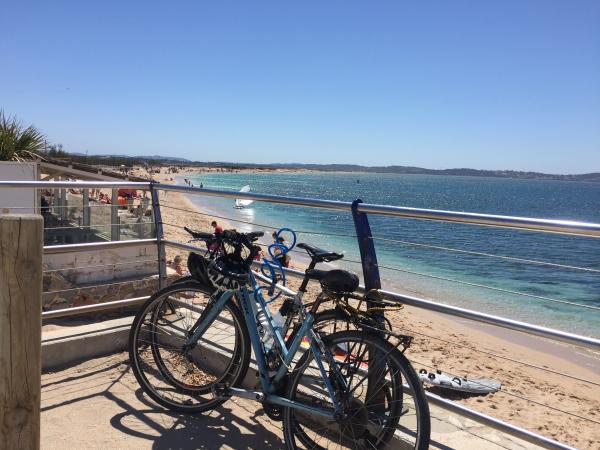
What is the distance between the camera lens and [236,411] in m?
3.40

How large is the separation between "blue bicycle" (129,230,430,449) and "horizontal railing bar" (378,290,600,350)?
1.10ft

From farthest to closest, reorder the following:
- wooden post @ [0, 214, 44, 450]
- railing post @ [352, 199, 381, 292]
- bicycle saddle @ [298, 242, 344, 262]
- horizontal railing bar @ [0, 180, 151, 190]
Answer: horizontal railing bar @ [0, 180, 151, 190] → railing post @ [352, 199, 381, 292] → bicycle saddle @ [298, 242, 344, 262] → wooden post @ [0, 214, 44, 450]

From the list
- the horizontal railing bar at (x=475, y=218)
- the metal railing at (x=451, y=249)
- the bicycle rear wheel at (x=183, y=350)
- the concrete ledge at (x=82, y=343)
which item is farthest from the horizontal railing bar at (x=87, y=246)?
the horizontal railing bar at (x=475, y=218)

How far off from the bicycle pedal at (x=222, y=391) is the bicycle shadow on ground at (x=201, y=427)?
7.6 inches

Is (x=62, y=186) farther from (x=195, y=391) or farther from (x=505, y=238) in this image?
(x=505, y=238)

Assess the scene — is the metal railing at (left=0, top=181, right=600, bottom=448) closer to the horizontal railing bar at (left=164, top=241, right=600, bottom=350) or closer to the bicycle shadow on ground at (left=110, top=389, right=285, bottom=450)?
the horizontal railing bar at (left=164, top=241, right=600, bottom=350)

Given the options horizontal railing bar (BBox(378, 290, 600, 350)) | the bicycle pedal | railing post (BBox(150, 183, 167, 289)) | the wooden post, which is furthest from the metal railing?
the wooden post

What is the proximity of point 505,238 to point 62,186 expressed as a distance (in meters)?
40.5

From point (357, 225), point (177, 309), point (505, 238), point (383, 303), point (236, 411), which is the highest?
point (357, 225)

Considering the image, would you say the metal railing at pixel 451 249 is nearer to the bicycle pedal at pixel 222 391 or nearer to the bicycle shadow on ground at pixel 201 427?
the bicycle pedal at pixel 222 391

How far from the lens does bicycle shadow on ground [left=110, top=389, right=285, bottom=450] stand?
303cm

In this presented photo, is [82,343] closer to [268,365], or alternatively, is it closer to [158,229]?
[158,229]

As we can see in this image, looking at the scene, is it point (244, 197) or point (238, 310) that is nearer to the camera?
point (238, 310)

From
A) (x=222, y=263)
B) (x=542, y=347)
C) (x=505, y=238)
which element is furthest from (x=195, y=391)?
(x=505, y=238)
